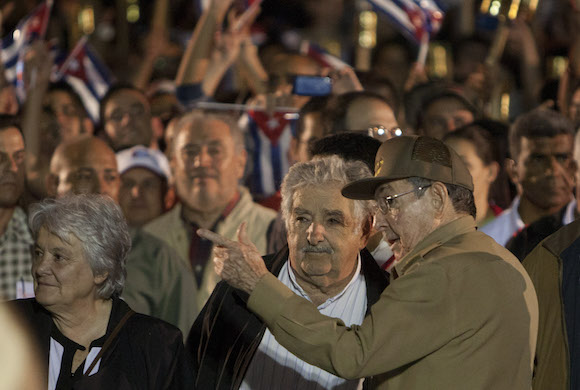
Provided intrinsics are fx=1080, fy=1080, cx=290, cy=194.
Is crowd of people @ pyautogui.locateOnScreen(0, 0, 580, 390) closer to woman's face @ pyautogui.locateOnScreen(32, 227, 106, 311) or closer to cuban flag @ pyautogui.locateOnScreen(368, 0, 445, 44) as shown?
woman's face @ pyautogui.locateOnScreen(32, 227, 106, 311)

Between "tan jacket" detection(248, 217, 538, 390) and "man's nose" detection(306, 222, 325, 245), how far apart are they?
796mm

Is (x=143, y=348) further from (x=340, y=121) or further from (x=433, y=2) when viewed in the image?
(x=433, y=2)

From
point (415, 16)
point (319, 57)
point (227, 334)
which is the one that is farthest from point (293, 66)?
point (227, 334)

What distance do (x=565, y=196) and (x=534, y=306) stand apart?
2.82 meters

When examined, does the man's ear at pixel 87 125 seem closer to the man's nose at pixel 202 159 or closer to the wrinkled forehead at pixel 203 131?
the wrinkled forehead at pixel 203 131

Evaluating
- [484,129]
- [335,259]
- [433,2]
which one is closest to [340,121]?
[484,129]

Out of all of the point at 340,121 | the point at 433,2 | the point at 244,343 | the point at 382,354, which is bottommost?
the point at 244,343

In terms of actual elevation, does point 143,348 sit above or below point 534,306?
below

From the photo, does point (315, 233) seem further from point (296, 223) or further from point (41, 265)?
point (41, 265)

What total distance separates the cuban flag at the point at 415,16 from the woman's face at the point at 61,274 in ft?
18.9

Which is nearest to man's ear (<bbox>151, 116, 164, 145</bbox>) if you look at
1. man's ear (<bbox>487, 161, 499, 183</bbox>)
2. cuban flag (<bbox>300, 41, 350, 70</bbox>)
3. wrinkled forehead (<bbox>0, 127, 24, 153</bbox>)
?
cuban flag (<bbox>300, 41, 350, 70</bbox>)

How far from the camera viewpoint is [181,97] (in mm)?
8539

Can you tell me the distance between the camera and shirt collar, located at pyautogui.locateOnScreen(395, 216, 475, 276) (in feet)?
12.6

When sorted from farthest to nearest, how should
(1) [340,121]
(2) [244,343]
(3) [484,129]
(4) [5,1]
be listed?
(4) [5,1], (3) [484,129], (1) [340,121], (2) [244,343]
